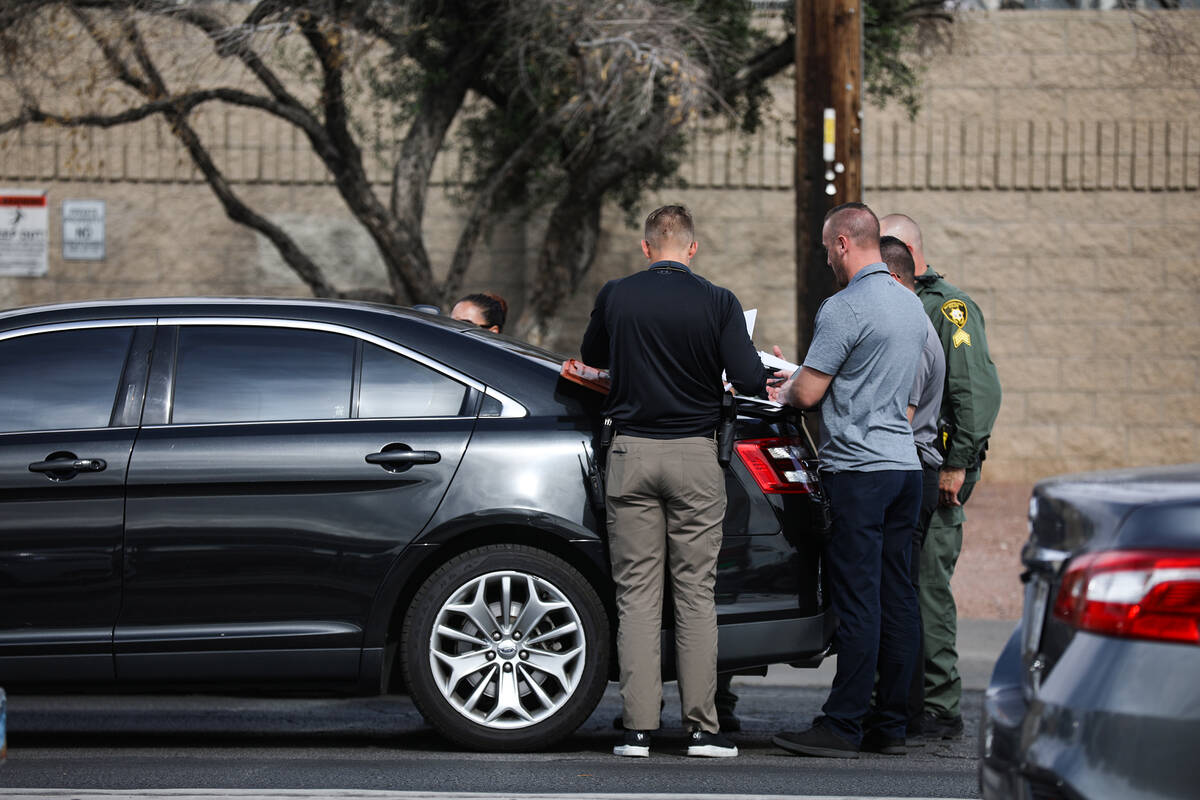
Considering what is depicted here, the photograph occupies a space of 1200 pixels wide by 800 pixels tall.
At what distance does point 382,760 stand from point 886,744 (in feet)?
6.26

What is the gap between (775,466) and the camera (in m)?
5.49

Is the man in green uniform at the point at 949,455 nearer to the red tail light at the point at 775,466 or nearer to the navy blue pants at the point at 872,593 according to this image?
the navy blue pants at the point at 872,593

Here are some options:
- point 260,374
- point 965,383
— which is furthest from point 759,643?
point 260,374

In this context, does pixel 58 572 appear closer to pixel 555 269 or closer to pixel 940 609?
pixel 940 609

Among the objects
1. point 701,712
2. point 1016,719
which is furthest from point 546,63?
point 1016,719

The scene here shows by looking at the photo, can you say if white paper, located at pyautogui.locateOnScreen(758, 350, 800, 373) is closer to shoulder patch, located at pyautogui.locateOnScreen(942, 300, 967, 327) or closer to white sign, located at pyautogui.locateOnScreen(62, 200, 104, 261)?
shoulder patch, located at pyautogui.locateOnScreen(942, 300, 967, 327)

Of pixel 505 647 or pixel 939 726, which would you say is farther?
pixel 939 726

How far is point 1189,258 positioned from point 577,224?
19.7 feet

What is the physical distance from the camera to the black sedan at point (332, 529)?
5285 mm

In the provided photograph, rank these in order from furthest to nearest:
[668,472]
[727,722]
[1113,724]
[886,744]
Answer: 1. [727,722]
2. [886,744]
3. [668,472]
4. [1113,724]

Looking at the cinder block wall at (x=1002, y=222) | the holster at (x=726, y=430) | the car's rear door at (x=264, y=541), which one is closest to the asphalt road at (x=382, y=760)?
the car's rear door at (x=264, y=541)

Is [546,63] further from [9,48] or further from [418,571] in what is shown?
[418,571]

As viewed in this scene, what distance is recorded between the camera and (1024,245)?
13.9 metres

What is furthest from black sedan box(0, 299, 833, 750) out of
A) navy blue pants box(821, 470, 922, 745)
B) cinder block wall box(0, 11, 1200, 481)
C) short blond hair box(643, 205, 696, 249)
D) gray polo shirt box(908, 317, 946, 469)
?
cinder block wall box(0, 11, 1200, 481)
